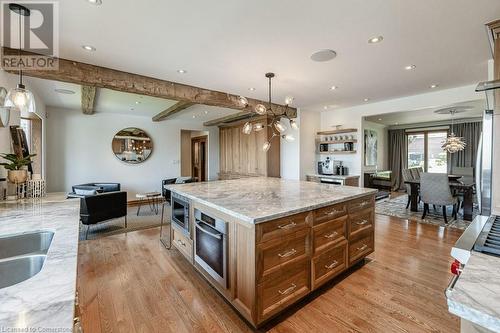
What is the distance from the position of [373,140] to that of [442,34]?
592cm

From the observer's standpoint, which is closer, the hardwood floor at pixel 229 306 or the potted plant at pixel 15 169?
the hardwood floor at pixel 229 306

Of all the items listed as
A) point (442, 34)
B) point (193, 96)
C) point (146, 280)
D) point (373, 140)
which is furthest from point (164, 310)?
point (373, 140)

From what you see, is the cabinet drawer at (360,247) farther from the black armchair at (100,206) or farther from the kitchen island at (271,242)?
the black armchair at (100,206)

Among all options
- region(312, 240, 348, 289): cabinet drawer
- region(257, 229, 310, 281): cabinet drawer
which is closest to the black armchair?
region(257, 229, 310, 281): cabinet drawer

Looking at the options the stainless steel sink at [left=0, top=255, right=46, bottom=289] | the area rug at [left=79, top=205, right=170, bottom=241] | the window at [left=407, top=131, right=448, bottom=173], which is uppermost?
the window at [left=407, top=131, right=448, bottom=173]

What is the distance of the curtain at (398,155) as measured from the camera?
830 centimetres

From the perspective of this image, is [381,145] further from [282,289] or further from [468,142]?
[282,289]

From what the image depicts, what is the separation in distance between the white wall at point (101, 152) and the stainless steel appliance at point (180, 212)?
4.19 metres

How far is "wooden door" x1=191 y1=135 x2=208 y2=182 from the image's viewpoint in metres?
8.91

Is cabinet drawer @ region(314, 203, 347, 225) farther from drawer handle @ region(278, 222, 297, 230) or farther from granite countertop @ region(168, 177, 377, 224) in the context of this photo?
drawer handle @ region(278, 222, 297, 230)

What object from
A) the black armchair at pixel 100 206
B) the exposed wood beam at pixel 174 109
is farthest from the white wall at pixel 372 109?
the black armchair at pixel 100 206

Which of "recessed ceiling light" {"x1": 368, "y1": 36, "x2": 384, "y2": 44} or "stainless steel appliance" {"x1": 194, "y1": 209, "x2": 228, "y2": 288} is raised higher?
"recessed ceiling light" {"x1": 368, "y1": 36, "x2": 384, "y2": 44}

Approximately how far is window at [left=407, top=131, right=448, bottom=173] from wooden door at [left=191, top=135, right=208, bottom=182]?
7884 millimetres

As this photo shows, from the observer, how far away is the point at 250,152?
641 centimetres
